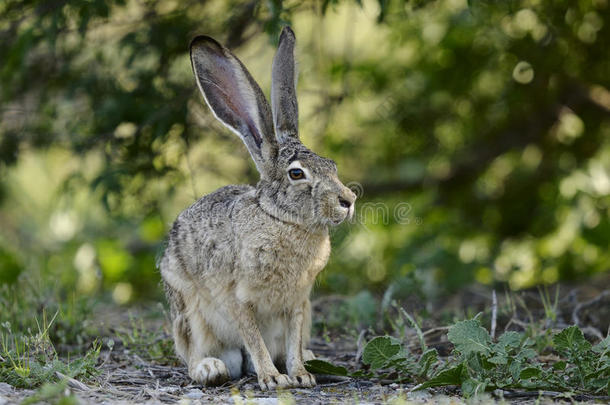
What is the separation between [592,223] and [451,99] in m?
1.76

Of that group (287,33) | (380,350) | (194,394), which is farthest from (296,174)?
(194,394)

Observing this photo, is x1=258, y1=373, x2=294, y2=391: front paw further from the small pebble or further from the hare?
the small pebble

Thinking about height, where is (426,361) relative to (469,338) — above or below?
below

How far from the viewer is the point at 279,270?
4176 mm

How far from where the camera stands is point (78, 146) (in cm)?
649

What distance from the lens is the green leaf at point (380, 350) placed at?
4043 millimetres

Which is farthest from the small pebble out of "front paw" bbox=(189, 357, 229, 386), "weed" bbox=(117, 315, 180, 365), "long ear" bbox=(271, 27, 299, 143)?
"long ear" bbox=(271, 27, 299, 143)

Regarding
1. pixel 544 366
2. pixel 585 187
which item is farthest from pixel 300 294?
pixel 585 187

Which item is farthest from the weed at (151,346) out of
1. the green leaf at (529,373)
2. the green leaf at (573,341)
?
the green leaf at (573,341)

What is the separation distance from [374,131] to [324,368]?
13.1 feet

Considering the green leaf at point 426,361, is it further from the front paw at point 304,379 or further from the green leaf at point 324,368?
the front paw at point 304,379

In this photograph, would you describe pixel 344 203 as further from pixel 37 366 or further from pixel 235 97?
pixel 37 366

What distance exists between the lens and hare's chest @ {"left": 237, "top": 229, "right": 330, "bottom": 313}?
4164 mm

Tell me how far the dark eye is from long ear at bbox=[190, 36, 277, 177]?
6.8 inches
